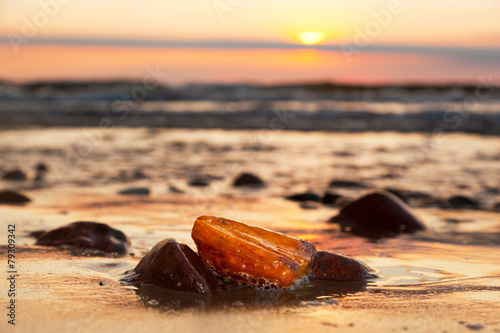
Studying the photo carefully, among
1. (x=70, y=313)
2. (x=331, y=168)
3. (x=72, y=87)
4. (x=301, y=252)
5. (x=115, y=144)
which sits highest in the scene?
(x=72, y=87)

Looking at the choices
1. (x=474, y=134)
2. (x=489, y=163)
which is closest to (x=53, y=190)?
(x=489, y=163)

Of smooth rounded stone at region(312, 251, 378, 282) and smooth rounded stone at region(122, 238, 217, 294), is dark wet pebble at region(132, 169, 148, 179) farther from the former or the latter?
smooth rounded stone at region(312, 251, 378, 282)

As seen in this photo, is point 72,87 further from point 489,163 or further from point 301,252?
point 301,252

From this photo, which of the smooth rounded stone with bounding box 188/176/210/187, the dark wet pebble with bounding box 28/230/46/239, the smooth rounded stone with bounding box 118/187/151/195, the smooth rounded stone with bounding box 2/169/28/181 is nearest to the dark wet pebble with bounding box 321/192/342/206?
the smooth rounded stone with bounding box 188/176/210/187

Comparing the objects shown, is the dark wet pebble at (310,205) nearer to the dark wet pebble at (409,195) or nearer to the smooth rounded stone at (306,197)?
the smooth rounded stone at (306,197)

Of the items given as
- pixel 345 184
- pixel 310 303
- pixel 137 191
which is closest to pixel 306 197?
pixel 345 184

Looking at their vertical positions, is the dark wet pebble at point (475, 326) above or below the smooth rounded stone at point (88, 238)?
below

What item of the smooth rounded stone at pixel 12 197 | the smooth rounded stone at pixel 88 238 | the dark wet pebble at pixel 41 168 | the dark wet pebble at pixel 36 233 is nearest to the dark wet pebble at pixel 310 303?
the smooth rounded stone at pixel 88 238
